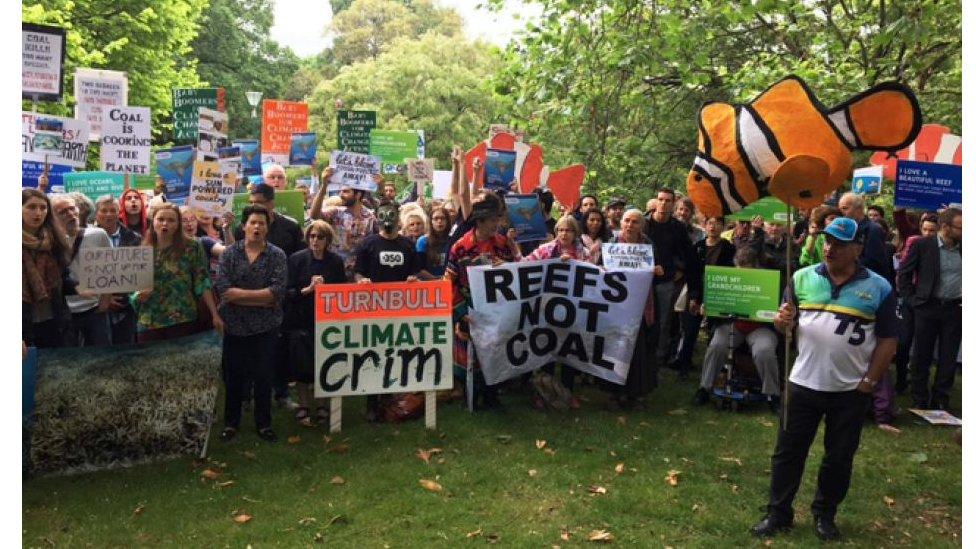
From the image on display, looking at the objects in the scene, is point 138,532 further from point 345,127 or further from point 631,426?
point 345,127

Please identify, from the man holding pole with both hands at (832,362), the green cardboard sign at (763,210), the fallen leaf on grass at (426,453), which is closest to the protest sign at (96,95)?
the fallen leaf on grass at (426,453)

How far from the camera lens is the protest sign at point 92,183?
32.9 feet

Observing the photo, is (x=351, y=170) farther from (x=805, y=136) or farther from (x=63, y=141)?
(x=805, y=136)

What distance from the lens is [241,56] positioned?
38375 mm

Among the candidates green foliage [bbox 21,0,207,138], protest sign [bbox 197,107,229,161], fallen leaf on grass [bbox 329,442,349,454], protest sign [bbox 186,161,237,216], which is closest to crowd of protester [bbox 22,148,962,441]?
protest sign [bbox 186,161,237,216]

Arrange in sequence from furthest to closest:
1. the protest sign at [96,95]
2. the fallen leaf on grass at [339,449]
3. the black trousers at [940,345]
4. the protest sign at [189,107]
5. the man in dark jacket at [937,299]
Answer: the protest sign at [189,107] < the protest sign at [96,95] < the black trousers at [940,345] < the man in dark jacket at [937,299] < the fallen leaf on grass at [339,449]

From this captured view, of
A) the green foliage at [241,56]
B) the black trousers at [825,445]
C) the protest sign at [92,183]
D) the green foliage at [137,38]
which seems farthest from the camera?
the green foliage at [241,56]

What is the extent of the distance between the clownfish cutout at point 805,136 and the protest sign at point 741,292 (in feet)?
8.75

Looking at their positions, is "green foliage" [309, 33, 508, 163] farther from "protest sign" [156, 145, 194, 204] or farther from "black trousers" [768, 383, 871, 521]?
"black trousers" [768, 383, 871, 521]

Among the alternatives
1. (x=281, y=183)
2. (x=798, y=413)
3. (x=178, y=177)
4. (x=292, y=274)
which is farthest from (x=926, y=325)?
(x=178, y=177)

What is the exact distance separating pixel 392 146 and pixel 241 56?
2596cm

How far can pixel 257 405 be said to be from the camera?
723 cm

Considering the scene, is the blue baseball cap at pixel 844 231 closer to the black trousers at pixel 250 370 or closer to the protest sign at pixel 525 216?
the black trousers at pixel 250 370

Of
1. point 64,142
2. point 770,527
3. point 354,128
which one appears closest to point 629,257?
point 770,527
